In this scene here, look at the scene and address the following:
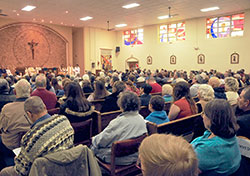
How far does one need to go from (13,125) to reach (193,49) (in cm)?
1540

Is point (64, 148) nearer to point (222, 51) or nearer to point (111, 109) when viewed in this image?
point (111, 109)

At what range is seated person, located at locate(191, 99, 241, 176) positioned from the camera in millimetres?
1729

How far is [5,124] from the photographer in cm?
303

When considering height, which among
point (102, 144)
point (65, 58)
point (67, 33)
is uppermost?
point (67, 33)

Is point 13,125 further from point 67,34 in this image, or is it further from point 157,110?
point 67,34

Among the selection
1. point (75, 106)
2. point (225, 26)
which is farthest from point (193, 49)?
point (75, 106)

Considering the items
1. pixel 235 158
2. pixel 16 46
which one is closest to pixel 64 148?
pixel 235 158

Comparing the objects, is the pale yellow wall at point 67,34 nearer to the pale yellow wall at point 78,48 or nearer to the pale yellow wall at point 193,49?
the pale yellow wall at point 78,48

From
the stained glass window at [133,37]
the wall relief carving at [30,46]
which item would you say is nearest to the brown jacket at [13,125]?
the wall relief carving at [30,46]

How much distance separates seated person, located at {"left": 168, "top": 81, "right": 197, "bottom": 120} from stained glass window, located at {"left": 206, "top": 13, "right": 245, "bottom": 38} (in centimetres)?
1282

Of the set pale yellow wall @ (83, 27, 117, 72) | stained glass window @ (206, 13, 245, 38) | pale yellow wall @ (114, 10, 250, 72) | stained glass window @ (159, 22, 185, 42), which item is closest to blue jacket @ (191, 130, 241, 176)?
pale yellow wall @ (114, 10, 250, 72)

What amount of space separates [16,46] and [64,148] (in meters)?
17.1

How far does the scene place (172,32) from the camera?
17.6 metres

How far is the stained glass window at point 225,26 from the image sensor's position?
1421 cm
